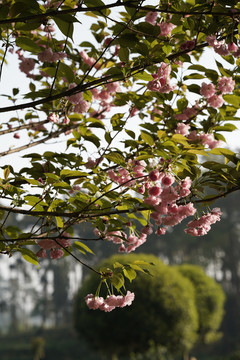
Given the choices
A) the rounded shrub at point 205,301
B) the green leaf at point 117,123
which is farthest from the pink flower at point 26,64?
the rounded shrub at point 205,301

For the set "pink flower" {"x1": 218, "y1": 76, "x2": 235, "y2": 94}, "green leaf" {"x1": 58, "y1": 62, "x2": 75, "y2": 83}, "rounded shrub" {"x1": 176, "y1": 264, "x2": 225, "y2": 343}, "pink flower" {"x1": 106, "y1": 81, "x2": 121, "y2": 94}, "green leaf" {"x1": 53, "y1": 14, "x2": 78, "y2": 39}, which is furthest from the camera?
"rounded shrub" {"x1": 176, "y1": 264, "x2": 225, "y2": 343}

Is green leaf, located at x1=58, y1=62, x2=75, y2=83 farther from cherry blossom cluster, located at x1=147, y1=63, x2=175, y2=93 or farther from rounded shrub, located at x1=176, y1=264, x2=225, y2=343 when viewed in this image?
rounded shrub, located at x1=176, y1=264, x2=225, y2=343

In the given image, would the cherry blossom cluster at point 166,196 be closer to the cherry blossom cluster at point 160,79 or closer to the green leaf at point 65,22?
the cherry blossom cluster at point 160,79

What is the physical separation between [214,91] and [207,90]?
41mm

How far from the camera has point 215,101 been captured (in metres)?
2.33

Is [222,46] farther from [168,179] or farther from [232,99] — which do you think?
[168,179]

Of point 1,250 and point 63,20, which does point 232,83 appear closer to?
point 63,20

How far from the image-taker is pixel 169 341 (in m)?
10.4

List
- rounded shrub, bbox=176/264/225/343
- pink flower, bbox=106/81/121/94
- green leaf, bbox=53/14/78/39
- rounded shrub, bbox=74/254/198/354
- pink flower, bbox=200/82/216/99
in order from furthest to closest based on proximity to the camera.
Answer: rounded shrub, bbox=176/264/225/343 → rounded shrub, bbox=74/254/198/354 → pink flower, bbox=106/81/121/94 → pink flower, bbox=200/82/216/99 → green leaf, bbox=53/14/78/39

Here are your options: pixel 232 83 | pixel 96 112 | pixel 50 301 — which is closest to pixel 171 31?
pixel 232 83

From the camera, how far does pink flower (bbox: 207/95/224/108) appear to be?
7.60 feet

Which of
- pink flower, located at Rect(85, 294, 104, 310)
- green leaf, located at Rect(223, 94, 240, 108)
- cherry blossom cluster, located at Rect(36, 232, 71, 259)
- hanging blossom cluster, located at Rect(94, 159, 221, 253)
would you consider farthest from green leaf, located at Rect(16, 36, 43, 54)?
pink flower, located at Rect(85, 294, 104, 310)

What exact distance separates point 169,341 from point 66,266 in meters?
29.3

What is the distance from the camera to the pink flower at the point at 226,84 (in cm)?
220
